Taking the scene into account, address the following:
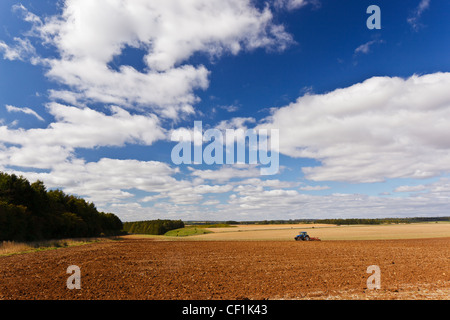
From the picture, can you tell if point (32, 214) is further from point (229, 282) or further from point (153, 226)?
point (153, 226)

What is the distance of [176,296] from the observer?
13.2 m

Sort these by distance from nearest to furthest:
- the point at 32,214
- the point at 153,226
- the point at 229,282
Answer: the point at 229,282
the point at 32,214
the point at 153,226

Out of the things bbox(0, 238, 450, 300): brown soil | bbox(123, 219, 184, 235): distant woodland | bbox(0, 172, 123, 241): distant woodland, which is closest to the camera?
bbox(0, 238, 450, 300): brown soil

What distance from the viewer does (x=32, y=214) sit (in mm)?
56406

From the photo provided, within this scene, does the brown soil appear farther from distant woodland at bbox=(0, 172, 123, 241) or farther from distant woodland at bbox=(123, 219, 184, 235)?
distant woodland at bbox=(123, 219, 184, 235)

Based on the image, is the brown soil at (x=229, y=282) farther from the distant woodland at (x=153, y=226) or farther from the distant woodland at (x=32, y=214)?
the distant woodland at (x=153, y=226)

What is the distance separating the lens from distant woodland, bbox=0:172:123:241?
45188 mm

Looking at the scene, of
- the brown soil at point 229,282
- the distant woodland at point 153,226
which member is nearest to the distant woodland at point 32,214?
the brown soil at point 229,282

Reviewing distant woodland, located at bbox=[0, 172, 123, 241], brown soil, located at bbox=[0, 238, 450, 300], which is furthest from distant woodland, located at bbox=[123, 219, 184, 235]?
brown soil, located at bbox=[0, 238, 450, 300]

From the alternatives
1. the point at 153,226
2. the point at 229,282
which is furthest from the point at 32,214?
the point at 153,226
